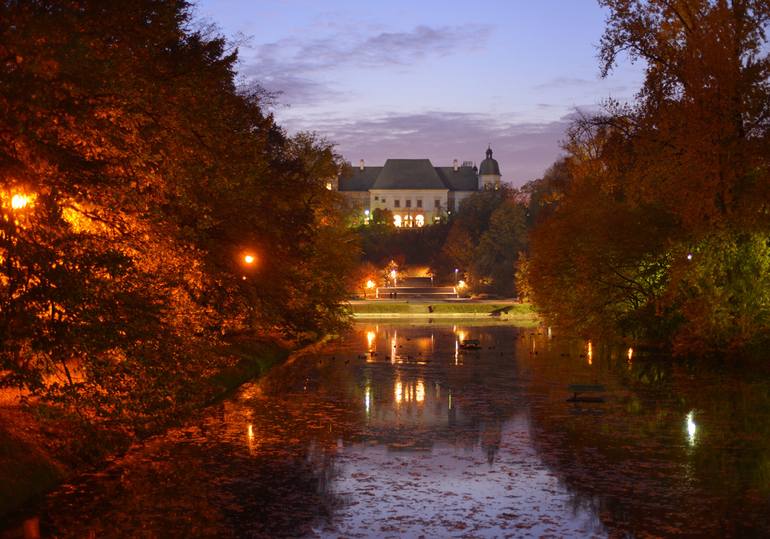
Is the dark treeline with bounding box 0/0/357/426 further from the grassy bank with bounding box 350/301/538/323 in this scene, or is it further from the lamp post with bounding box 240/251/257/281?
the grassy bank with bounding box 350/301/538/323

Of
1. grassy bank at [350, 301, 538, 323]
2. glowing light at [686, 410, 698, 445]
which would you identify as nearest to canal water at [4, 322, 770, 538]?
glowing light at [686, 410, 698, 445]

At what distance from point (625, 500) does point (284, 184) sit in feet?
88.0

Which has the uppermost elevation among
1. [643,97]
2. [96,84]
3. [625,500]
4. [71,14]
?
[643,97]

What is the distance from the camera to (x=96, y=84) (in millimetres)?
14695

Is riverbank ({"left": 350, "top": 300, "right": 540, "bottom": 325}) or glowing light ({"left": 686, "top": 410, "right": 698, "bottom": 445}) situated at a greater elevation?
riverbank ({"left": 350, "top": 300, "right": 540, "bottom": 325})

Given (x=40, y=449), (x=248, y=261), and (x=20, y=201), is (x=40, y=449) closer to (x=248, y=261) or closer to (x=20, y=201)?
(x=20, y=201)

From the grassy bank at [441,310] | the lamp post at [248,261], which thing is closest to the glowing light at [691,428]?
the lamp post at [248,261]

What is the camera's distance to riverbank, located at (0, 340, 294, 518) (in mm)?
14820

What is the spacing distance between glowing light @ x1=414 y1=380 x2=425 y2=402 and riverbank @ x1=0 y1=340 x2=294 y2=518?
9883 mm

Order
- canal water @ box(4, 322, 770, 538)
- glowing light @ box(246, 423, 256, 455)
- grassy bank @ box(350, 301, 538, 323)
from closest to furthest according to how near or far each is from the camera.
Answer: canal water @ box(4, 322, 770, 538) < glowing light @ box(246, 423, 256, 455) < grassy bank @ box(350, 301, 538, 323)

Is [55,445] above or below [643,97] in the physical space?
below

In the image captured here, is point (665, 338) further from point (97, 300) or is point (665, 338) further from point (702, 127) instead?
point (97, 300)

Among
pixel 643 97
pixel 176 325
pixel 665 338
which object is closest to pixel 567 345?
pixel 665 338

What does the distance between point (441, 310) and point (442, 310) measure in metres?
0.12
